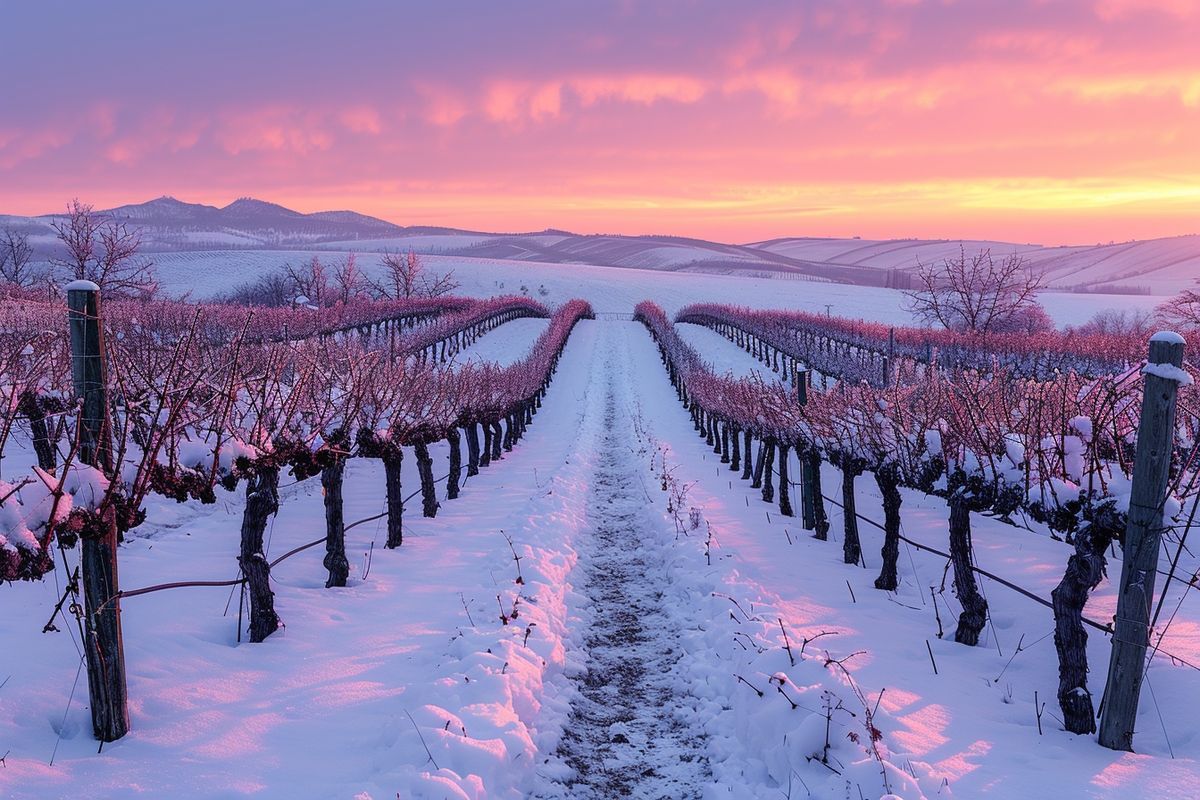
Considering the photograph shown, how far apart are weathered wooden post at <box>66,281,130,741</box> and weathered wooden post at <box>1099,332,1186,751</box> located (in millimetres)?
8942

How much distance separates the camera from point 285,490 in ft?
71.3

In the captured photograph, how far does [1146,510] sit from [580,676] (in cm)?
618

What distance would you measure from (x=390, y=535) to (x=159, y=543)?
14.5ft

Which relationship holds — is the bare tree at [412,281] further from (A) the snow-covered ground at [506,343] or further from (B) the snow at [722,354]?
(B) the snow at [722,354]

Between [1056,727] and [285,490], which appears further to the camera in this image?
[285,490]

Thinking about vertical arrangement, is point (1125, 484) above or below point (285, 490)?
above

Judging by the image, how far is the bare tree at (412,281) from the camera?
11098 centimetres

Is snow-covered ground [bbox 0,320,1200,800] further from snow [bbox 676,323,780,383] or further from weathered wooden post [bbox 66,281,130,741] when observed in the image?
snow [bbox 676,323,780,383]

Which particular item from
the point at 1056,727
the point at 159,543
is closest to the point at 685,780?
the point at 1056,727

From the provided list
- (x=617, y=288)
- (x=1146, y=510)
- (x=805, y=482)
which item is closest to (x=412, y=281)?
(x=617, y=288)

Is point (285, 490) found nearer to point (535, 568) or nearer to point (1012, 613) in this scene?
point (535, 568)

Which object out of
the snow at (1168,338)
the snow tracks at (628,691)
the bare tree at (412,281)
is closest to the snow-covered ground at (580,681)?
the snow tracks at (628,691)

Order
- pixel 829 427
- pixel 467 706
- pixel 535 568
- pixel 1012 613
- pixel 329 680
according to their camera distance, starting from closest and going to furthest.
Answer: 1. pixel 467 706
2. pixel 329 680
3. pixel 1012 613
4. pixel 535 568
5. pixel 829 427

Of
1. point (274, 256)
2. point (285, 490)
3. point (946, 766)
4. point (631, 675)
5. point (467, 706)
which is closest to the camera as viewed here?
point (946, 766)
